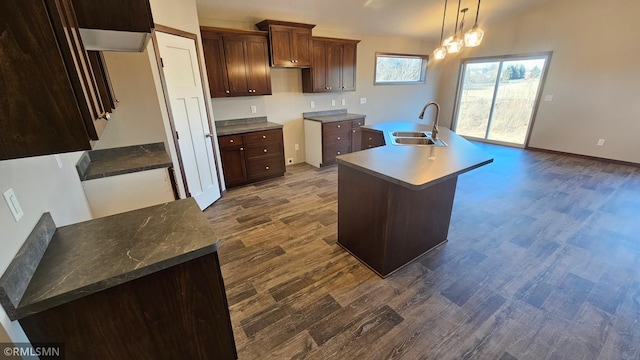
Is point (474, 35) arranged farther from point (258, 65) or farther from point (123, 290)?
point (123, 290)

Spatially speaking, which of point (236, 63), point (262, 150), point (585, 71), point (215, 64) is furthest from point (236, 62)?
point (585, 71)

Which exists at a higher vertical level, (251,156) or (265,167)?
(251,156)

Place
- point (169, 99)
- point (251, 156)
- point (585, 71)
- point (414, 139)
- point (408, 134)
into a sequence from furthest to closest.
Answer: point (585, 71) → point (251, 156) → point (408, 134) → point (414, 139) → point (169, 99)

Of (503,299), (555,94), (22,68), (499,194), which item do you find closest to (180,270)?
(22,68)

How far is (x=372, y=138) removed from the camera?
3.64 m

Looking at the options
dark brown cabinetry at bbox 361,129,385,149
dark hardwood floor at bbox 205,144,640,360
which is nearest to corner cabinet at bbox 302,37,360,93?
dark brown cabinetry at bbox 361,129,385,149

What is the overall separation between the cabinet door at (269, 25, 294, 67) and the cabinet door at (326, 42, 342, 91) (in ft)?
2.66

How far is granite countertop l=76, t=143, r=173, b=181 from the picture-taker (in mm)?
1993

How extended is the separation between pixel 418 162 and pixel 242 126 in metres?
2.89

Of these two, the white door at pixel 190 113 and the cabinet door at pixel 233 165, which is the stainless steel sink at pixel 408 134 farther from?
the white door at pixel 190 113

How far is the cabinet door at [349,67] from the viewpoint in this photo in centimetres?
471

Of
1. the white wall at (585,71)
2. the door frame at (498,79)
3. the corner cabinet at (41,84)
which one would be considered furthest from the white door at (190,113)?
the white wall at (585,71)

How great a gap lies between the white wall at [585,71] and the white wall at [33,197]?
286 inches

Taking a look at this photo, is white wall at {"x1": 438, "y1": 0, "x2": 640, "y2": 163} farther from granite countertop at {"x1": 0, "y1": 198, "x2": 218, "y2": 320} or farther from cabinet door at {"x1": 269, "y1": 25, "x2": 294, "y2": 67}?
granite countertop at {"x1": 0, "y1": 198, "x2": 218, "y2": 320}
